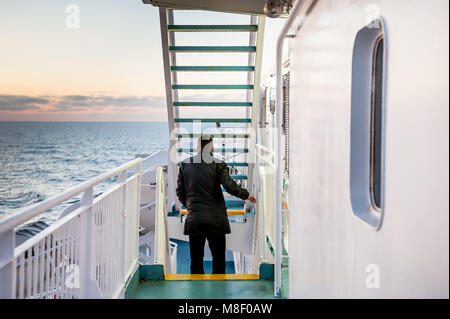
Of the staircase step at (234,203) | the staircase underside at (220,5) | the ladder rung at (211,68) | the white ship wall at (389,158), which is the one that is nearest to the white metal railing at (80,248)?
the white ship wall at (389,158)

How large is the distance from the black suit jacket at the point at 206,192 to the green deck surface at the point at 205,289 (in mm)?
744

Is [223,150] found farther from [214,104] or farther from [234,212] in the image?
[234,212]

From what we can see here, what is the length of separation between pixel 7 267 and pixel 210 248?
385 cm

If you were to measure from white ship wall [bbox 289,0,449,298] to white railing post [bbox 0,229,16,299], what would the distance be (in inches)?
56.3

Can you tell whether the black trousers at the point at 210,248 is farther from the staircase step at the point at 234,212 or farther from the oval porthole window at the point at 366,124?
the oval porthole window at the point at 366,124

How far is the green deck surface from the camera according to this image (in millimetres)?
4055

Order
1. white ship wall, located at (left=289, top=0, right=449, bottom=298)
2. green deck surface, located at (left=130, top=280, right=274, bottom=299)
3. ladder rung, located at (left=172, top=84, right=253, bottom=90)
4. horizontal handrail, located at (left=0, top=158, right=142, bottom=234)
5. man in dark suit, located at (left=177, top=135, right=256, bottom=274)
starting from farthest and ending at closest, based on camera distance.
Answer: ladder rung, located at (left=172, top=84, right=253, bottom=90), man in dark suit, located at (left=177, top=135, right=256, bottom=274), green deck surface, located at (left=130, top=280, right=274, bottom=299), horizontal handrail, located at (left=0, top=158, right=142, bottom=234), white ship wall, located at (left=289, top=0, right=449, bottom=298)

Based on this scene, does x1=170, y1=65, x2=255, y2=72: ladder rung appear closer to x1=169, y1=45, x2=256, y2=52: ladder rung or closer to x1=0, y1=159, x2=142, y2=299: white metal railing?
x1=169, y1=45, x2=256, y2=52: ladder rung

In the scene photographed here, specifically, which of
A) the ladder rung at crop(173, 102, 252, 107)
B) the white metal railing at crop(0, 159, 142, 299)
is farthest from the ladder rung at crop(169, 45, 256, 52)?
the white metal railing at crop(0, 159, 142, 299)

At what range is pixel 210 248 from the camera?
5.18 metres

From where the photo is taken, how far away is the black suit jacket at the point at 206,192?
16.0 ft
